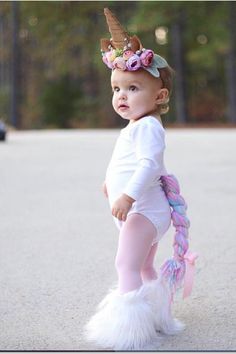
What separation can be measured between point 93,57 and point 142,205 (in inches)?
1373

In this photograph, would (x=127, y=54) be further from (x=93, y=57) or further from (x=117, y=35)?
(x=93, y=57)

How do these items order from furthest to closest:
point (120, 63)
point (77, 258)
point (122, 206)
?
point (77, 258) → point (120, 63) → point (122, 206)

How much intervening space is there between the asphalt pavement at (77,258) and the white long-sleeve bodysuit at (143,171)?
Result: 0.53m

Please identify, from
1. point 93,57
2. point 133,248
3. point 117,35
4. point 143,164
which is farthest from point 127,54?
point 93,57

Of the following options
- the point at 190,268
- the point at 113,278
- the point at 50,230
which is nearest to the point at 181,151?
the point at 50,230

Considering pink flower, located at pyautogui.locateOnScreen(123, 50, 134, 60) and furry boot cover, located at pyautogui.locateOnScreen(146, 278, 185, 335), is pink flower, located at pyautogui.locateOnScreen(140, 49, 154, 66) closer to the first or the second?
pink flower, located at pyautogui.locateOnScreen(123, 50, 134, 60)

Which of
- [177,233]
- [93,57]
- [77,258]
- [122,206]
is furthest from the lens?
[93,57]

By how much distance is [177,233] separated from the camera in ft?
9.73

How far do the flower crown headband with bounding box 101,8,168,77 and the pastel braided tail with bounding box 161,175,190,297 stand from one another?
0.48m

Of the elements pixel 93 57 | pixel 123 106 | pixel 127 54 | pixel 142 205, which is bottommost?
pixel 93 57

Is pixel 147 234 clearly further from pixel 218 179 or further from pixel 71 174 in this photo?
pixel 71 174

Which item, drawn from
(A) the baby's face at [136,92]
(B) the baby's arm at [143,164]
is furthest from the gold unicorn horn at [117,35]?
(B) the baby's arm at [143,164]

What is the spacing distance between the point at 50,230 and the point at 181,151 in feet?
27.1

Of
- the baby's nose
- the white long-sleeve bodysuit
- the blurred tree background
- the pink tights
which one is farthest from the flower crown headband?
the blurred tree background
